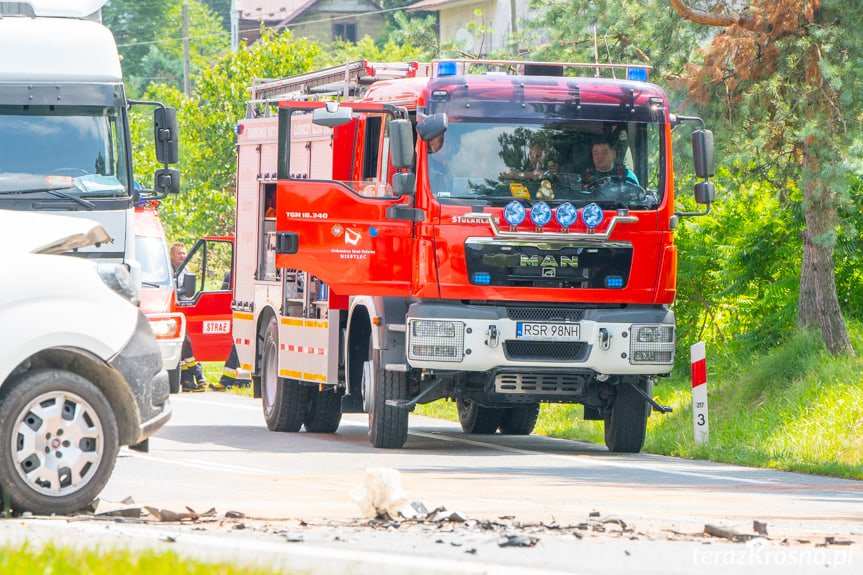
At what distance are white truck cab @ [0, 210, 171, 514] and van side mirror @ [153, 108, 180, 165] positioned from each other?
20.6ft

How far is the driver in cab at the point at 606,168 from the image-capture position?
14125 millimetres

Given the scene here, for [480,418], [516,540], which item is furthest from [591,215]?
[516,540]

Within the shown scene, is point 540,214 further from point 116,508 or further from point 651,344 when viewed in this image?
point 116,508

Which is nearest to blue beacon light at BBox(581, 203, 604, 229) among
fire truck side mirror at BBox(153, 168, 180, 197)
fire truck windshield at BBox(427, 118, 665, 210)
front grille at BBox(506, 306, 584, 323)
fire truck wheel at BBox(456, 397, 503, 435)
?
fire truck windshield at BBox(427, 118, 665, 210)

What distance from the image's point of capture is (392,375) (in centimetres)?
1438

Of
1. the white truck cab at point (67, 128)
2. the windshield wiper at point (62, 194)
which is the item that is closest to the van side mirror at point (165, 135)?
Result: the white truck cab at point (67, 128)

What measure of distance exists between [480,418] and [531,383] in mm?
3575

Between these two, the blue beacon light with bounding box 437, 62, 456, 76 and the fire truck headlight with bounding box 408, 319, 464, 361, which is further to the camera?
the blue beacon light with bounding box 437, 62, 456, 76

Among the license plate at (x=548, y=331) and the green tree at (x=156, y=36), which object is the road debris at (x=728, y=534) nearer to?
the license plate at (x=548, y=331)

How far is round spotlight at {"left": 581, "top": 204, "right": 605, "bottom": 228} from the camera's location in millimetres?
13906

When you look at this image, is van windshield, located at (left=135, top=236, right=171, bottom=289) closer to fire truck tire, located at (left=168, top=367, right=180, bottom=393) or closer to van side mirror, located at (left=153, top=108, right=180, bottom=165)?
fire truck tire, located at (left=168, top=367, right=180, bottom=393)

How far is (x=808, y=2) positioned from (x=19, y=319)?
9.85m

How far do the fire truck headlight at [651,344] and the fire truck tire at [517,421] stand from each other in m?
3.66

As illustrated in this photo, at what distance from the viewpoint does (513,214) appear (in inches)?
543
